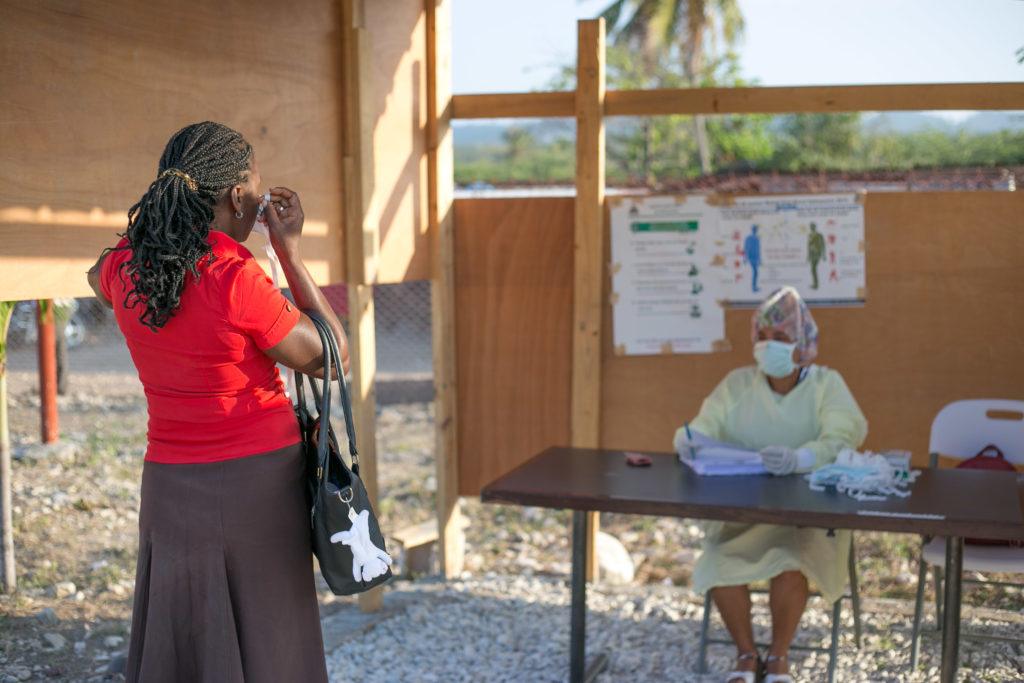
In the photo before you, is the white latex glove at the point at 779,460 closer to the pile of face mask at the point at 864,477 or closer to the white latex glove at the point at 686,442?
the pile of face mask at the point at 864,477

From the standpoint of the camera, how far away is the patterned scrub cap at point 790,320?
14.3 ft

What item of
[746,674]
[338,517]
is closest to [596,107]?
[746,674]

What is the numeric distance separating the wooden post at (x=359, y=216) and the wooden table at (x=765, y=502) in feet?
3.71

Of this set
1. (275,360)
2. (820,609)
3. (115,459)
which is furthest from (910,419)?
(115,459)

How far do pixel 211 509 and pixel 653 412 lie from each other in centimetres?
335

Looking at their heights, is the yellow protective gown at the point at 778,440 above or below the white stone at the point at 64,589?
above

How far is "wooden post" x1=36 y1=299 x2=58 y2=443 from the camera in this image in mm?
5551

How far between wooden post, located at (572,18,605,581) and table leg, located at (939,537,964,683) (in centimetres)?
219

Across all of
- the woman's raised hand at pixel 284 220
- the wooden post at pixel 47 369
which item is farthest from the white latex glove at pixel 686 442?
the wooden post at pixel 47 369

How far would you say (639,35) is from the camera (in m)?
29.0

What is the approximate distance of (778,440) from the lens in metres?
4.47

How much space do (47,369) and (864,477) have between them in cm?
438

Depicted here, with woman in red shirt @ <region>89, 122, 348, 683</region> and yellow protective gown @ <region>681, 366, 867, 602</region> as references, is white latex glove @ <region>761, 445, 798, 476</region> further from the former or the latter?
woman in red shirt @ <region>89, 122, 348, 683</region>

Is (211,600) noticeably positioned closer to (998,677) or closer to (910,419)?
(998,677)
